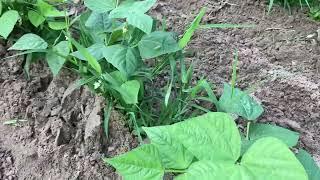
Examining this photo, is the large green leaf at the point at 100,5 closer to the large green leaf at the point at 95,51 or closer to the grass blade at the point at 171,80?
the large green leaf at the point at 95,51

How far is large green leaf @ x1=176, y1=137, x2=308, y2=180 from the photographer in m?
1.14

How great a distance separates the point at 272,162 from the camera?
1.16 meters

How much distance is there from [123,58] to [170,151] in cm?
40

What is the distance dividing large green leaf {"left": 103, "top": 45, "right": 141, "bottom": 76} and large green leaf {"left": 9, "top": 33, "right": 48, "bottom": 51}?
0.25 meters

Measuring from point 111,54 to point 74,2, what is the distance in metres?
0.53

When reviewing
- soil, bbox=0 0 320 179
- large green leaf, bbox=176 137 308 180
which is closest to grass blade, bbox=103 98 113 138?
soil, bbox=0 0 320 179

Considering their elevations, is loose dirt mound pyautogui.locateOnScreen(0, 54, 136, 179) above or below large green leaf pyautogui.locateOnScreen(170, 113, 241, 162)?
below

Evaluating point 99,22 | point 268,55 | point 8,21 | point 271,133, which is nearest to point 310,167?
point 271,133

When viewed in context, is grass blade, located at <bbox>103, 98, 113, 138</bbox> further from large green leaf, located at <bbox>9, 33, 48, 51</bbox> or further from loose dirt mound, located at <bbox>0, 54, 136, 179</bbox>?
large green leaf, located at <bbox>9, 33, 48, 51</bbox>

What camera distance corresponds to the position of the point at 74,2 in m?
2.02

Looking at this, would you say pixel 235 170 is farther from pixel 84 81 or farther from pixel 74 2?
pixel 74 2

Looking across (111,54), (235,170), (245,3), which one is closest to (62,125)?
(111,54)

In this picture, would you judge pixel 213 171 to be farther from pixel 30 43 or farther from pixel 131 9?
pixel 30 43

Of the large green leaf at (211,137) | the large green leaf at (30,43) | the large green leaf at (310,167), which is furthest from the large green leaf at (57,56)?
the large green leaf at (310,167)
